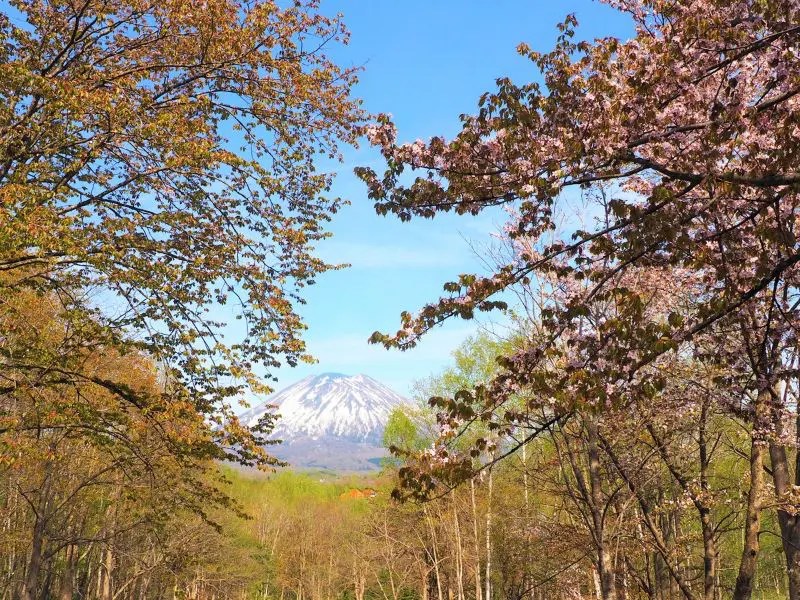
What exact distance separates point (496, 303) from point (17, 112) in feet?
24.1

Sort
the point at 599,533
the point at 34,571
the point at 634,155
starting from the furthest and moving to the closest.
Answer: the point at 34,571, the point at 599,533, the point at 634,155

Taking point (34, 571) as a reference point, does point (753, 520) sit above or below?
above

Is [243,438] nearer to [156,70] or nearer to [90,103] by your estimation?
[90,103]

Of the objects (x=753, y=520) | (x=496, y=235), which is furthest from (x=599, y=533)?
(x=496, y=235)

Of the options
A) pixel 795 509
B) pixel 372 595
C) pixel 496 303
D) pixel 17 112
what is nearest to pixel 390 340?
pixel 496 303

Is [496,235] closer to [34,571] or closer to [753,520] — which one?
[753,520]

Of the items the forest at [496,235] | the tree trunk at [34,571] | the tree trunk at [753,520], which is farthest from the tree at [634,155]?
the tree trunk at [34,571]

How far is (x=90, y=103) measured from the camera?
20.3ft

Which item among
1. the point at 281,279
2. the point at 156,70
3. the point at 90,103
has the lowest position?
the point at 281,279

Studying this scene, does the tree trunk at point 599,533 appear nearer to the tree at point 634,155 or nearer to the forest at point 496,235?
the forest at point 496,235

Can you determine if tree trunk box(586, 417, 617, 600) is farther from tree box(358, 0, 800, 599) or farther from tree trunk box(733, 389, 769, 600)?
tree box(358, 0, 800, 599)

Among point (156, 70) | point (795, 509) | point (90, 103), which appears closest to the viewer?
point (90, 103)

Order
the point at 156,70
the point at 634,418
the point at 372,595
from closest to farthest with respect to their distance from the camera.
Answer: the point at 156,70
the point at 634,418
the point at 372,595

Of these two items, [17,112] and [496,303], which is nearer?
[496,303]
